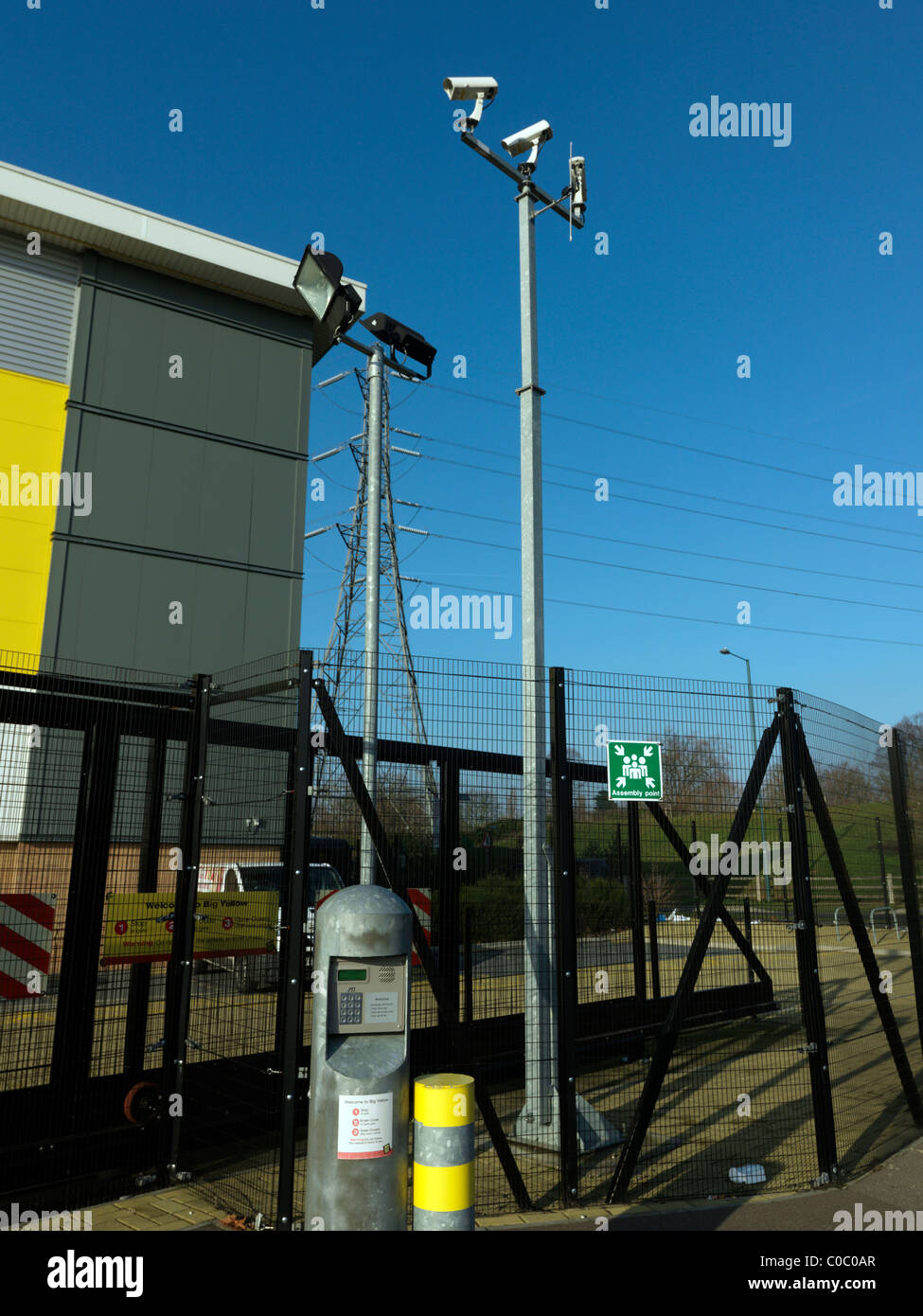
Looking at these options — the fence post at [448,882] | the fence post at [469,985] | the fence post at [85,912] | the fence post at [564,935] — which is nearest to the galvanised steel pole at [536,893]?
the fence post at [564,935]

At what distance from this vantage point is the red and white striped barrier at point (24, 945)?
5801mm

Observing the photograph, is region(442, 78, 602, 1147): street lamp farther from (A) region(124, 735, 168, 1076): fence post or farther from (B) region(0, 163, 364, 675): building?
(B) region(0, 163, 364, 675): building

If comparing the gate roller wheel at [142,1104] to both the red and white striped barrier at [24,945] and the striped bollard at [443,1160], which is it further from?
the striped bollard at [443,1160]

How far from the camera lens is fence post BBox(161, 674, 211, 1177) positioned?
20.5 feet

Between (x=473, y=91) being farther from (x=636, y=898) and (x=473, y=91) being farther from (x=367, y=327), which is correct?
→ (x=636, y=898)

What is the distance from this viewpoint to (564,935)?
617 cm

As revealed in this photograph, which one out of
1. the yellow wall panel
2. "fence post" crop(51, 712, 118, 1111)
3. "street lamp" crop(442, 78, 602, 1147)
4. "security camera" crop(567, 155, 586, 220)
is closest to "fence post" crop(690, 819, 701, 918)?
"street lamp" crop(442, 78, 602, 1147)

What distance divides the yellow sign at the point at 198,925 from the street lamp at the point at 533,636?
189 cm

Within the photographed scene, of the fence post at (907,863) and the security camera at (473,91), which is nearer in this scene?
the security camera at (473,91)

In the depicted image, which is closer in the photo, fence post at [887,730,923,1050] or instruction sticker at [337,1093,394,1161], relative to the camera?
instruction sticker at [337,1093,394,1161]

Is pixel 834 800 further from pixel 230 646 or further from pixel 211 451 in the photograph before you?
pixel 211 451

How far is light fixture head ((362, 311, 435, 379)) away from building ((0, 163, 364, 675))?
13.1 m

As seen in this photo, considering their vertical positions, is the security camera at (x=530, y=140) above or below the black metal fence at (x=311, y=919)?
above
